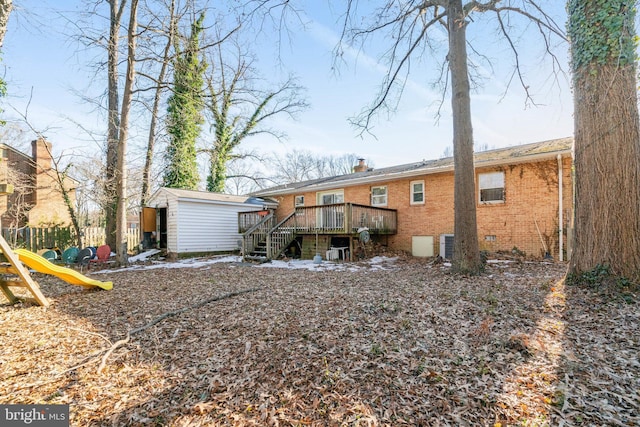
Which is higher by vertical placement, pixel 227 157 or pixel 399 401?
pixel 227 157

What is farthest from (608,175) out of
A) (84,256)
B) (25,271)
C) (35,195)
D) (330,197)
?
(35,195)

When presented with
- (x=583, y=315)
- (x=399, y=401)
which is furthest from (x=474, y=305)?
(x=399, y=401)

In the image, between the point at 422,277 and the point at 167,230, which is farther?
the point at 167,230

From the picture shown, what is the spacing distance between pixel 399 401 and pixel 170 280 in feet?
22.3

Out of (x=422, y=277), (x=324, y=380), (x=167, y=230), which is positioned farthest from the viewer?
(x=167, y=230)

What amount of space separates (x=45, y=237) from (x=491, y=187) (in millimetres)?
17847

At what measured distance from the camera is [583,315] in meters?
3.78

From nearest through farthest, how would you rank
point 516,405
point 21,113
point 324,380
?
point 516,405 → point 324,380 → point 21,113

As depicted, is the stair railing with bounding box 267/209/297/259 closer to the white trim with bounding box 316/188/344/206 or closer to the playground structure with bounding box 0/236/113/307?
the white trim with bounding box 316/188/344/206

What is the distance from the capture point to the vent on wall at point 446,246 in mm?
10775

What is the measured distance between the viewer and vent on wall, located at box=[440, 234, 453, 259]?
424 inches

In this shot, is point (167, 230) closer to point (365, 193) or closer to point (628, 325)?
point (365, 193)

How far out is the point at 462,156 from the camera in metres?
6.81

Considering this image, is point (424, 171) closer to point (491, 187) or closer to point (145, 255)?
point (491, 187)
